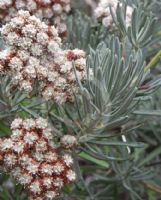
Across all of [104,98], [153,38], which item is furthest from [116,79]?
[153,38]

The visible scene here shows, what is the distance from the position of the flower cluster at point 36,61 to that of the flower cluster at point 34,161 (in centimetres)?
12

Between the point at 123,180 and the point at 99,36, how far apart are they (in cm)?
73

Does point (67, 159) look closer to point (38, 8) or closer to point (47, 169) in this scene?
point (47, 169)

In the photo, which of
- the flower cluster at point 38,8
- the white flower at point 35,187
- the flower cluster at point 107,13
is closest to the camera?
the white flower at point 35,187

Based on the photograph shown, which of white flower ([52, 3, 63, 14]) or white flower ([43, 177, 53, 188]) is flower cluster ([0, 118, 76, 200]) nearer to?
white flower ([43, 177, 53, 188])

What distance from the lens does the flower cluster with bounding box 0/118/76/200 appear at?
5.58ft

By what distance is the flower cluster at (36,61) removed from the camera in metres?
1.74

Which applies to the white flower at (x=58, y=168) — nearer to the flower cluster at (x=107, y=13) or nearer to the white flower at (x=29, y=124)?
the white flower at (x=29, y=124)

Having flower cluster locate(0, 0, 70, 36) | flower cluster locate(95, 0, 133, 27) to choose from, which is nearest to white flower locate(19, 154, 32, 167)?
flower cluster locate(0, 0, 70, 36)

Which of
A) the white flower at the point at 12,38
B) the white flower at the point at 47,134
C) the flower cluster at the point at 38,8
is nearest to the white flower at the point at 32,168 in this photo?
the white flower at the point at 47,134

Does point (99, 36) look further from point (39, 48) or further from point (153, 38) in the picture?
point (39, 48)

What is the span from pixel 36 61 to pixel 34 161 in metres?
0.33

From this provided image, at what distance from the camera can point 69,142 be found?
1.82m

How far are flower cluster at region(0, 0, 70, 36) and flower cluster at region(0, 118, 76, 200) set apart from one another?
0.57 m
